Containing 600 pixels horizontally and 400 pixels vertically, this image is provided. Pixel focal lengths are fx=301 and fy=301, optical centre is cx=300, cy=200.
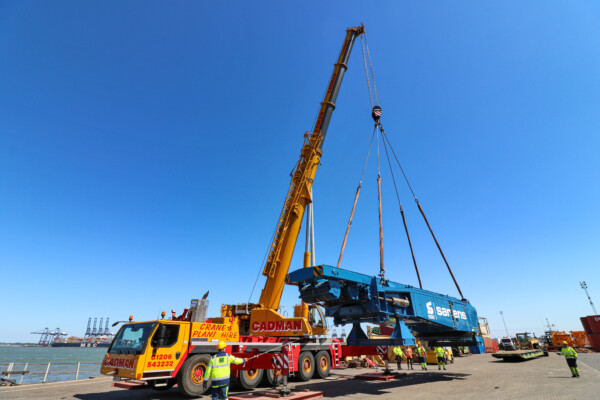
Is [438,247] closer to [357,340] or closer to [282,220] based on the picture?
[357,340]

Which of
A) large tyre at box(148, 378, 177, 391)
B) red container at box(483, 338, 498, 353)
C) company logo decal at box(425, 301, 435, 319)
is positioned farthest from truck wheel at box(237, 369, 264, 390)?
red container at box(483, 338, 498, 353)

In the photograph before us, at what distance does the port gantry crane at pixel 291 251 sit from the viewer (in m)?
11.4

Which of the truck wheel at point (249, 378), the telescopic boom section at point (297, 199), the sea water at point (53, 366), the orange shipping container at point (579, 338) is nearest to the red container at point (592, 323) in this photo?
the orange shipping container at point (579, 338)

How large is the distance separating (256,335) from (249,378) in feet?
5.65

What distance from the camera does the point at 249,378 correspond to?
9977 millimetres

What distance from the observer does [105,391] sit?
10.2m

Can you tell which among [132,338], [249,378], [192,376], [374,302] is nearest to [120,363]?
[132,338]

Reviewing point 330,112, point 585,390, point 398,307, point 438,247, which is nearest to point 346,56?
point 330,112

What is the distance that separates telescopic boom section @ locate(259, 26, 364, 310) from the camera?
12.5 metres

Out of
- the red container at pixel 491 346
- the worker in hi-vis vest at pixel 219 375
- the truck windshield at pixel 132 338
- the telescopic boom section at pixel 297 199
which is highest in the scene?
the telescopic boom section at pixel 297 199

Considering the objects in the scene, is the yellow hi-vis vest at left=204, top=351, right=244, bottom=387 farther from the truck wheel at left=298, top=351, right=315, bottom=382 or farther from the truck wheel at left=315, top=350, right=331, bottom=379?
the truck wheel at left=315, top=350, right=331, bottom=379

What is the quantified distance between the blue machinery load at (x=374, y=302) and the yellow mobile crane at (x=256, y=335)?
5.34 feet

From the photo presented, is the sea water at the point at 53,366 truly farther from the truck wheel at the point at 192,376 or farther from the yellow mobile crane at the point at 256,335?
the truck wheel at the point at 192,376

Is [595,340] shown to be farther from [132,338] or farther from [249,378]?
[132,338]
